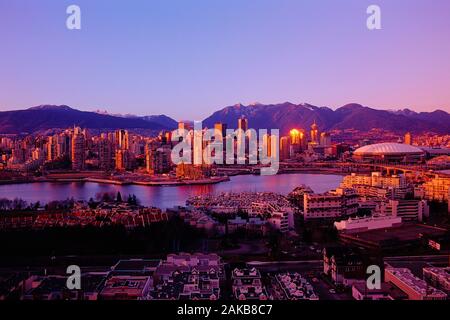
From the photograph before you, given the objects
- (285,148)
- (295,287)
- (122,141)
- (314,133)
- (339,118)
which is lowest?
(295,287)

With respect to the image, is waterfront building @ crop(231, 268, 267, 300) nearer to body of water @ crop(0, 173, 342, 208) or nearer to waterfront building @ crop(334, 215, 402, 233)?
waterfront building @ crop(334, 215, 402, 233)

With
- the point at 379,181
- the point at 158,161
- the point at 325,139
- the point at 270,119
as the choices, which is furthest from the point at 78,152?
the point at 325,139

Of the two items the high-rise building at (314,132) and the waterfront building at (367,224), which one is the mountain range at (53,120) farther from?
the waterfront building at (367,224)

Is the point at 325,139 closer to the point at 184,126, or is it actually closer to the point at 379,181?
the point at 184,126

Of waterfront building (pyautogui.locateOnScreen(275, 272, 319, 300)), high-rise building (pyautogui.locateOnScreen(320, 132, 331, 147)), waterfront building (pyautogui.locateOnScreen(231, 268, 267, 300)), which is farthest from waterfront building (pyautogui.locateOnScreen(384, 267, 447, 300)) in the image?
high-rise building (pyautogui.locateOnScreen(320, 132, 331, 147))

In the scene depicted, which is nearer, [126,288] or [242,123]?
[126,288]

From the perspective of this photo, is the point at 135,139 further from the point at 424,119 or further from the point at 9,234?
the point at 9,234
